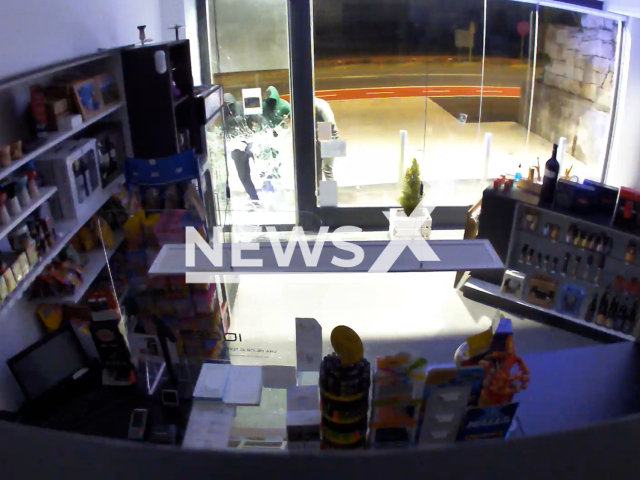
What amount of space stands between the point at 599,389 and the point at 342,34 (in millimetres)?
5386

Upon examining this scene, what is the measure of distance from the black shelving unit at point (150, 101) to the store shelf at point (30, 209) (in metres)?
1.23

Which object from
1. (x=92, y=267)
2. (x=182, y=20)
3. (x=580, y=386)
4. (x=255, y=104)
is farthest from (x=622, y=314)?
(x=182, y=20)

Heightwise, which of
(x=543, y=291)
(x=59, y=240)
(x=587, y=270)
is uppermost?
(x=59, y=240)

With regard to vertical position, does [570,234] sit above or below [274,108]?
below

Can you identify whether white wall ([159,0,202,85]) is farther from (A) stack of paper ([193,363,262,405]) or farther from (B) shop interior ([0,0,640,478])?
(A) stack of paper ([193,363,262,405])

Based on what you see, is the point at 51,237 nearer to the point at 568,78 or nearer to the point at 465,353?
the point at 465,353

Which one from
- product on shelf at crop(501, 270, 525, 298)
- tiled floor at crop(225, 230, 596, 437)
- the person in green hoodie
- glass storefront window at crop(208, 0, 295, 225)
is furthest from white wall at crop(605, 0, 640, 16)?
the person in green hoodie

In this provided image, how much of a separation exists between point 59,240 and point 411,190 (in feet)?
13.2

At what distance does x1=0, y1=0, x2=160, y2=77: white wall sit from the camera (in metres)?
3.04

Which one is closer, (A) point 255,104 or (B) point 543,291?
(B) point 543,291

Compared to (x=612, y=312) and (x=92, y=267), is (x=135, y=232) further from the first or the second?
(x=612, y=312)

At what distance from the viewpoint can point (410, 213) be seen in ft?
21.5

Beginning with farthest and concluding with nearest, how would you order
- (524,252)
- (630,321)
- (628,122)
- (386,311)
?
(628,122) < (386,311) < (524,252) < (630,321)

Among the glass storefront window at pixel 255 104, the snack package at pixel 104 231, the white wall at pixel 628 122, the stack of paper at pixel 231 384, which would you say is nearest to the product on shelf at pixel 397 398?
the stack of paper at pixel 231 384
